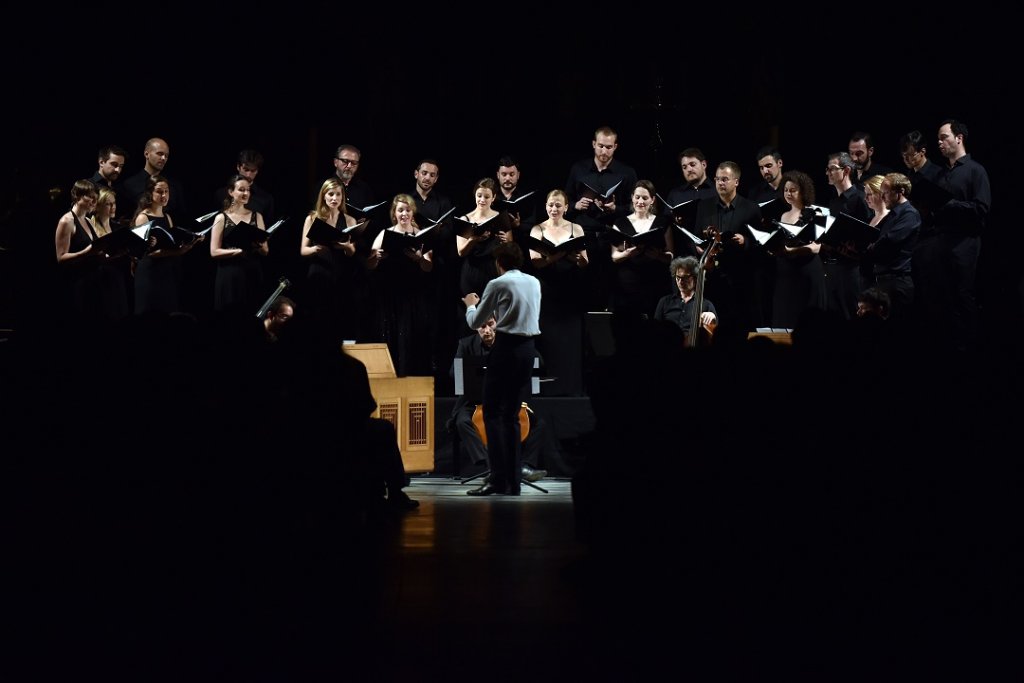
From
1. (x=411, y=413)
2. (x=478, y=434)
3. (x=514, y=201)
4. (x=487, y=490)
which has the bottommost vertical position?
(x=487, y=490)

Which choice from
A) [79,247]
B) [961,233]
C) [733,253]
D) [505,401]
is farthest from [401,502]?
[961,233]

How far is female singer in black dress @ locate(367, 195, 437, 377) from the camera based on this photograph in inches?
335

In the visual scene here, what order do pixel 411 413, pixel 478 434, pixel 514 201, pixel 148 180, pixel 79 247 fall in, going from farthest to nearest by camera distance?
pixel 148 180
pixel 514 201
pixel 79 247
pixel 478 434
pixel 411 413

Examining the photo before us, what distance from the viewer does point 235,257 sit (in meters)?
8.23

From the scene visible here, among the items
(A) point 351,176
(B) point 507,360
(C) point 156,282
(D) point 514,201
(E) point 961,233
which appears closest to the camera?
(B) point 507,360

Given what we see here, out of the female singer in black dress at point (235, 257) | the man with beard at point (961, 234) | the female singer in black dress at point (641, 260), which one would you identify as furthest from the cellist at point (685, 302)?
the female singer in black dress at point (235, 257)

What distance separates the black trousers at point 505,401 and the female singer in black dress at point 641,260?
169 cm

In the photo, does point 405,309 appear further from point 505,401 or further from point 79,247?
point 79,247

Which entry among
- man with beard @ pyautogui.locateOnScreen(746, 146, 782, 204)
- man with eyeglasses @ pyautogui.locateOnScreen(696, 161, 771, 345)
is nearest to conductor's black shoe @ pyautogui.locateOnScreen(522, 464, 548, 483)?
man with eyeglasses @ pyautogui.locateOnScreen(696, 161, 771, 345)

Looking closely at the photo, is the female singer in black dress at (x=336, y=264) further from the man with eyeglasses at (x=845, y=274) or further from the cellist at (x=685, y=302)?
the man with eyeglasses at (x=845, y=274)

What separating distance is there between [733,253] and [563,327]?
1339 millimetres

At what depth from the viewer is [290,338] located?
14.7ft

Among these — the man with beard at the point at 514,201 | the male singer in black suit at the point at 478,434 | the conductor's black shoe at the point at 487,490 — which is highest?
the man with beard at the point at 514,201

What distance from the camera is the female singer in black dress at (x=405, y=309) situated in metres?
8.50
